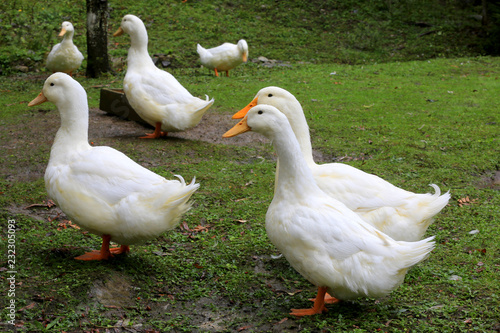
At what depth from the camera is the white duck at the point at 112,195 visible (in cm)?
423

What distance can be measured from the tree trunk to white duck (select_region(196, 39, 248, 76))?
2582 mm

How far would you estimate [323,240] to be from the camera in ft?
12.6

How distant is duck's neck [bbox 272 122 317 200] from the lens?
4105 millimetres

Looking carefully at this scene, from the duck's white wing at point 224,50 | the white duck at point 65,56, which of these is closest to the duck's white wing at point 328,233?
the white duck at point 65,56

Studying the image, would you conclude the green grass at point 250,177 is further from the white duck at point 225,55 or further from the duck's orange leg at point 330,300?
the white duck at point 225,55

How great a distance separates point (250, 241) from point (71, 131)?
202 cm

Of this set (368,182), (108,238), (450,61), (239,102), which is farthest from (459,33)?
(108,238)

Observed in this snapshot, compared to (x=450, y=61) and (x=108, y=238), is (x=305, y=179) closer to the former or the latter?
(x=108, y=238)

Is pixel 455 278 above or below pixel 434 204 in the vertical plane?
below

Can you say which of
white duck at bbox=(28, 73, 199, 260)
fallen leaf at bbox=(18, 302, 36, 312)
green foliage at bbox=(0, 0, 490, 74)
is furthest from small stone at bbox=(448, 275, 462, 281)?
green foliage at bbox=(0, 0, 490, 74)

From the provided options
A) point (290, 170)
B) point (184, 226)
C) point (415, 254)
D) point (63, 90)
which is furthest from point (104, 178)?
point (415, 254)

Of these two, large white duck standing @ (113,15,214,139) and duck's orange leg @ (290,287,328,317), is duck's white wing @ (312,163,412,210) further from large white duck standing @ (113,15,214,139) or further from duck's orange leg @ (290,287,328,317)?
large white duck standing @ (113,15,214,139)

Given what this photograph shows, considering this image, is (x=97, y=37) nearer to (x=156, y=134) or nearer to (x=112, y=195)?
(x=156, y=134)

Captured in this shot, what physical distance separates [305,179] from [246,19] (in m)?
15.2
